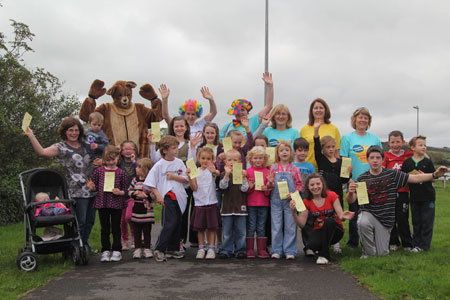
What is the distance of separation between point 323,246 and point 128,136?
3946 millimetres

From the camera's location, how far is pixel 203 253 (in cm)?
645

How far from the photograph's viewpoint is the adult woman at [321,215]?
238 inches

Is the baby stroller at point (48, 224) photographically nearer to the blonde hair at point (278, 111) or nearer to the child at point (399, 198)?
the blonde hair at point (278, 111)

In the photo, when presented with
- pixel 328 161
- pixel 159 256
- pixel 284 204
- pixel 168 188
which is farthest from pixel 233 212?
pixel 328 161

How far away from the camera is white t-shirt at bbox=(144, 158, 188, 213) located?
6.27m

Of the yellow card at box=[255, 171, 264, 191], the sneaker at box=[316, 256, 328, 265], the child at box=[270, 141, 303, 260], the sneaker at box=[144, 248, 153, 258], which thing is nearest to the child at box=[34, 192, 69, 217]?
the sneaker at box=[144, 248, 153, 258]

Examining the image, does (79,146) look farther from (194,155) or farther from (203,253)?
(203,253)

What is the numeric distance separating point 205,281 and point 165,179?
1.77m

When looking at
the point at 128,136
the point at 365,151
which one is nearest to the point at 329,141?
the point at 365,151

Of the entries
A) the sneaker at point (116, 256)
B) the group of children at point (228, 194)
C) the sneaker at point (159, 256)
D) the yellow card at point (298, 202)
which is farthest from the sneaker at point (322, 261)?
the sneaker at point (116, 256)

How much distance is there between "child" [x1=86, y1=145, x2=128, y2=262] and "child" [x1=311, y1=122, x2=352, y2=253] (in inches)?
114

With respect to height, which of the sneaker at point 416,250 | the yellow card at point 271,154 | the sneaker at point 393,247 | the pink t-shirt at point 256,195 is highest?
the yellow card at point 271,154

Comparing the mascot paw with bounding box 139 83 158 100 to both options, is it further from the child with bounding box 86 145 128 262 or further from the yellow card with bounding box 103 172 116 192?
the yellow card with bounding box 103 172 116 192

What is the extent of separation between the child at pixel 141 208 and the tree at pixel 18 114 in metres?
6.11
